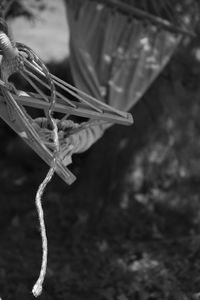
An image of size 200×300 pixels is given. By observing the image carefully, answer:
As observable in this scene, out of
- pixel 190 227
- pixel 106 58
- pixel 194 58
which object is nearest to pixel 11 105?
pixel 106 58

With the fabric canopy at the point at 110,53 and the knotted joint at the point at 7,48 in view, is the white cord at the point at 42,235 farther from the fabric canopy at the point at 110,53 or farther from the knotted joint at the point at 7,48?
the fabric canopy at the point at 110,53

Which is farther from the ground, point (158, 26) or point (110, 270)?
point (158, 26)

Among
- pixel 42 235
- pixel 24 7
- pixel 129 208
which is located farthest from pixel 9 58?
pixel 129 208

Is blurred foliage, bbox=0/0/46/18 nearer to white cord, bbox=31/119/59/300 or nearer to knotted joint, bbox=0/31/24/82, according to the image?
knotted joint, bbox=0/31/24/82

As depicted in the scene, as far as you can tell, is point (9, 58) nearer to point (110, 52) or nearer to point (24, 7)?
point (110, 52)

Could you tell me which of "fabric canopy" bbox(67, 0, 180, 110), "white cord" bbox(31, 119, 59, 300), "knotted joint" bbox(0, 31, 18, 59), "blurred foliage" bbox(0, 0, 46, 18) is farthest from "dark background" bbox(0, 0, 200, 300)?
"knotted joint" bbox(0, 31, 18, 59)

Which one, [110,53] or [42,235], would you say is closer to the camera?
[42,235]

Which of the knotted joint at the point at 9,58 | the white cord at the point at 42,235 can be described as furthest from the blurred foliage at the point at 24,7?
the white cord at the point at 42,235

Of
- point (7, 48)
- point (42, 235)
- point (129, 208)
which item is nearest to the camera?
point (42, 235)

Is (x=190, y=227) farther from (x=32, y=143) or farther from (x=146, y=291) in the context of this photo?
(x=32, y=143)

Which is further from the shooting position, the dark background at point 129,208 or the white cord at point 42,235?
the dark background at point 129,208

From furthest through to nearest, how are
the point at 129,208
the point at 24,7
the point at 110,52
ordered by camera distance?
1. the point at 129,208
2. the point at 24,7
3. the point at 110,52
